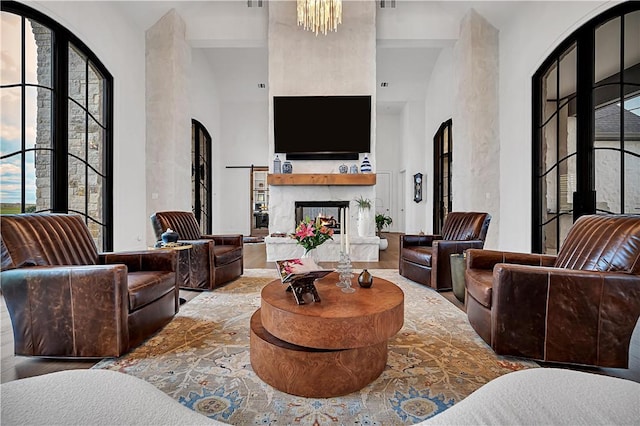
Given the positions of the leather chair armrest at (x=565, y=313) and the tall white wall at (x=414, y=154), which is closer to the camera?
the leather chair armrest at (x=565, y=313)

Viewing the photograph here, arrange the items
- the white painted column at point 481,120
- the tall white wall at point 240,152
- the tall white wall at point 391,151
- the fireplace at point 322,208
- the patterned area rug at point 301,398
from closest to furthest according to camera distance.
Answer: the patterned area rug at point 301,398 < the white painted column at point 481,120 < the fireplace at point 322,208 < the tall white wall at point 240,152 < the tall white wall at point 391,151

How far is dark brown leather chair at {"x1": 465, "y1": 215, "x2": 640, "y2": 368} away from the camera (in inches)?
70.9

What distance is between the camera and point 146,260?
8.59 ft

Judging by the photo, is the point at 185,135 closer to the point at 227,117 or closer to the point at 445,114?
the point at 227,117

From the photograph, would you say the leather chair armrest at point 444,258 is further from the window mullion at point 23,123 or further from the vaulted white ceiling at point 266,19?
the window mullion at point 23,123

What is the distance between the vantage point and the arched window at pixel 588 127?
3.27m

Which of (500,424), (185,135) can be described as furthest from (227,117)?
(500,424)

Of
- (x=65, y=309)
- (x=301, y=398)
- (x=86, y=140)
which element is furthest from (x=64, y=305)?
(x=86, y=140)

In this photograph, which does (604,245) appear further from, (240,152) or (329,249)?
(240,152)

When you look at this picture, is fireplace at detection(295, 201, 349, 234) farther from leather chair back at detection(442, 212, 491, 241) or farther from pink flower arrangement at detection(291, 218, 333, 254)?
pink flower arrangement at detection(291, 218, 333, 254)

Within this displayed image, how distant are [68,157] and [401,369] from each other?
14.8 ft

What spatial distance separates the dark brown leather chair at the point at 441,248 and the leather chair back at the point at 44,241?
122 inches

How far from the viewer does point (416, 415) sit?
1.45 meters

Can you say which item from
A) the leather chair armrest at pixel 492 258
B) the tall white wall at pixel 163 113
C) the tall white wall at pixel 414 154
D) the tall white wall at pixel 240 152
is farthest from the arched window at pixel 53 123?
the tall white wall at pixel 414 154
